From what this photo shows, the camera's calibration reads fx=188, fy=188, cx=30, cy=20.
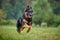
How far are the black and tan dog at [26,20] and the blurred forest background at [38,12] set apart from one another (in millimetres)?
56

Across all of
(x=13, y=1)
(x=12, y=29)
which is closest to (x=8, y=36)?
(x=12, y=29)

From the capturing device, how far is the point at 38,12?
2.66 m

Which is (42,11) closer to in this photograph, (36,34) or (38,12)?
(38,12)

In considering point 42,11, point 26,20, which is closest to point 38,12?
point 42,11

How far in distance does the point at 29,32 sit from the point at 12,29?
0.25 m

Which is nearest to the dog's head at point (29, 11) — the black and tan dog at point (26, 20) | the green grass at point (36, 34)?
the black and tan dog at point (26, 20)

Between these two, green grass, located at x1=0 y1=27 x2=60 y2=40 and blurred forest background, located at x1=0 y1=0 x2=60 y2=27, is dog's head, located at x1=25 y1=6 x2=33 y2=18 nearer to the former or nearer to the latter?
blurred forest background, located at x1=0 y1=0 x2=60 y2=27

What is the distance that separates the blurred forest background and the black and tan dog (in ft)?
0.18

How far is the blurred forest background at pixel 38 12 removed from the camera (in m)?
2.64

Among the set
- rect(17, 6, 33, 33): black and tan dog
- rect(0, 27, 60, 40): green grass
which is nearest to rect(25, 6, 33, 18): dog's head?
rect(17, 6, 33, 33): black and tan dog

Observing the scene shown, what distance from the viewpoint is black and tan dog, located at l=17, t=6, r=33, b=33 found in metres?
2.65

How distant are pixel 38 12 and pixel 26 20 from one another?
204 millimetres

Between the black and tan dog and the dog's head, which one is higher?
the dog's head

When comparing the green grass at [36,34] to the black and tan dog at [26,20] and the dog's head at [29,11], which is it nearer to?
the black and tan dog at [26,20]
